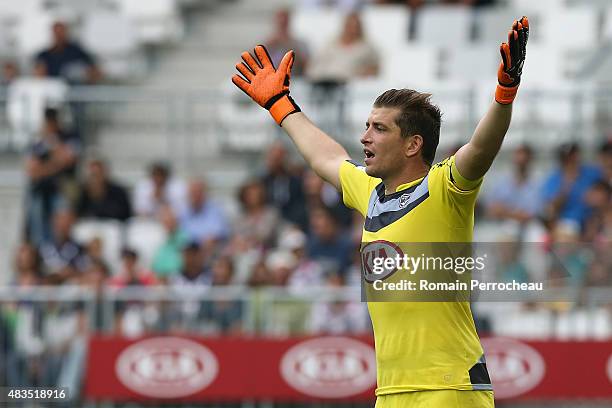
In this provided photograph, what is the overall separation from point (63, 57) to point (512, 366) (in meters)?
7.08

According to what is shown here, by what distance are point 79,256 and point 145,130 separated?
237 centimetres

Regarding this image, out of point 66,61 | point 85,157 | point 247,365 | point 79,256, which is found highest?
point 66,61

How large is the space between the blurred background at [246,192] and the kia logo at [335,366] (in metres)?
0.03

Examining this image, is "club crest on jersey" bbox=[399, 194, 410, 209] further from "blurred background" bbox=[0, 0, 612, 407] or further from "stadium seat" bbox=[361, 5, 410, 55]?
"stadium seat" bbox=[361, 5, 410, 55]

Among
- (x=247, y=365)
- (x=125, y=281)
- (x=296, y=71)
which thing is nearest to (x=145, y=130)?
(x=296, y=71)

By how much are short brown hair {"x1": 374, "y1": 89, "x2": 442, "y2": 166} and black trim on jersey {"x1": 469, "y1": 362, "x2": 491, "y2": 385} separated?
941 mm

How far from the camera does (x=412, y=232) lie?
20.2 feet

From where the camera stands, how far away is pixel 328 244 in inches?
533

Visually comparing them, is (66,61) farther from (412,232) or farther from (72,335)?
(412,232)

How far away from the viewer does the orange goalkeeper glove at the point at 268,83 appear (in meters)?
7.02

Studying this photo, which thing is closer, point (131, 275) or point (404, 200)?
point (404, 200)

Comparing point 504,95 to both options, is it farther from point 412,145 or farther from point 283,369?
point 283,369

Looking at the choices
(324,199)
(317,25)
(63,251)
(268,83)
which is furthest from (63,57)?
(268,83)

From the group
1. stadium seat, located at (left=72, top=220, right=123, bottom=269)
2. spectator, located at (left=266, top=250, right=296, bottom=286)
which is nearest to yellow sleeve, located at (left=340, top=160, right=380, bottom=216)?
spectator, located at (left=266, top=250, right=296, bottom=286)
